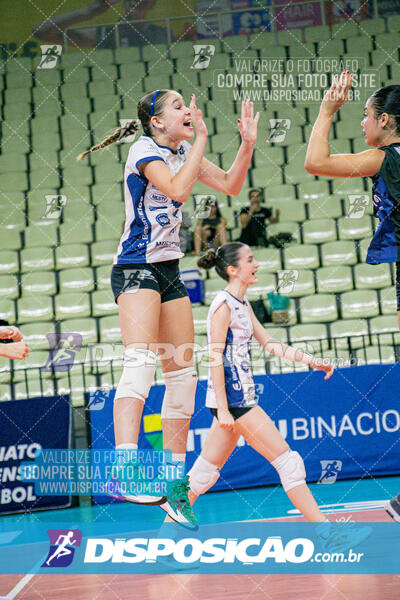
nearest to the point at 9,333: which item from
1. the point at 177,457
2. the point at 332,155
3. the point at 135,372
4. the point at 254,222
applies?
the point at 135,372

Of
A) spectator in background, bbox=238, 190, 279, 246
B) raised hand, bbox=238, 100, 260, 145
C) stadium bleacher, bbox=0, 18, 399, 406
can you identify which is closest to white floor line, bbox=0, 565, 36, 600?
raised hand, bbox=238, 100, 260, 145

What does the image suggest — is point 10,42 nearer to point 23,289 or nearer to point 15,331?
point 23,289

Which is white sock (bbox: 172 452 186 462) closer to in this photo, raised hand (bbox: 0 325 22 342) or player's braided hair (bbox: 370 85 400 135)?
raised hand (bbox: 0 325 22 342)

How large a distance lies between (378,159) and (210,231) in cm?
431

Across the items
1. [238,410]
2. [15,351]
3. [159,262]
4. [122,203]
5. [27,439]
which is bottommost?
[27,439]

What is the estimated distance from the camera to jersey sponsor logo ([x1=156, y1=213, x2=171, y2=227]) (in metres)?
3.47

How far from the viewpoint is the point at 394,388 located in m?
6.80

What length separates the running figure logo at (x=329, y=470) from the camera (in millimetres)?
6725

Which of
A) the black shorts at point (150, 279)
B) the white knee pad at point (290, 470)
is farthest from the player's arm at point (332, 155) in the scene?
the white knee pad at point (290, 470)

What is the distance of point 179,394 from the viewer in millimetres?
3598

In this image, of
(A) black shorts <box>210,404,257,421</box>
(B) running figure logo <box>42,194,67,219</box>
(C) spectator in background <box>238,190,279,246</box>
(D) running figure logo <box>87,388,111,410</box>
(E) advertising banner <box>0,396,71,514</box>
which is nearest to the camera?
(A) black shorts <box>210,404,257,421</box>

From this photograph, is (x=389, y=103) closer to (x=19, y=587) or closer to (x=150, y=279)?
(x=150, y=279)

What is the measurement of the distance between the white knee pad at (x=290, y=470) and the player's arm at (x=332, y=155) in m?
1.53

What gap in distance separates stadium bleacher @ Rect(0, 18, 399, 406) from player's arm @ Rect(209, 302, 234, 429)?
2.91 meters
